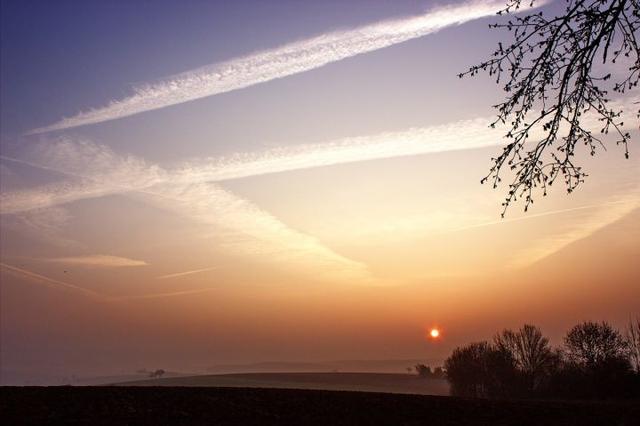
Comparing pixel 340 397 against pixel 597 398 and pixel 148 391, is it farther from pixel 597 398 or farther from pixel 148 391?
pixel 597 398

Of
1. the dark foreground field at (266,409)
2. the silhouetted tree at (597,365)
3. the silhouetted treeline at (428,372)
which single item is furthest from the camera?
the silhouetted treeline at (428,372)

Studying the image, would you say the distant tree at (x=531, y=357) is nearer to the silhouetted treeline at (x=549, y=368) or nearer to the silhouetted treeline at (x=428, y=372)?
the silhouetted treeline at (x=549, y=368)

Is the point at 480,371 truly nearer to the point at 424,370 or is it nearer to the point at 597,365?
the point at 597,365

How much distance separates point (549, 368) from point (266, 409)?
43.9 m

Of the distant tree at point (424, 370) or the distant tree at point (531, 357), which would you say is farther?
the distant tree at point (424, 370)

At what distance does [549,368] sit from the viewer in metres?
53.0

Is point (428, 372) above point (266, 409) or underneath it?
underneath

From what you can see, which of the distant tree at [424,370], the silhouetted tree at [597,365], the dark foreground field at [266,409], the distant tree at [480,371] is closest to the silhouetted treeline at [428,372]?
the distant tree at [424,370]

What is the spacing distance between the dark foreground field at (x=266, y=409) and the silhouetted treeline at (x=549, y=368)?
24.8 metres

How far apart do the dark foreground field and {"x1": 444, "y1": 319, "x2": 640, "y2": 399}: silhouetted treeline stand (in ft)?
81.3

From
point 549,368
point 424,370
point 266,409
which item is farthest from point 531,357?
point 424,370

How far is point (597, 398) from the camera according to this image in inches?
1629

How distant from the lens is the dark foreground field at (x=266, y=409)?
57.2 feet

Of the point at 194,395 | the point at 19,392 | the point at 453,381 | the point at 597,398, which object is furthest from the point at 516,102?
the point at 453,381
